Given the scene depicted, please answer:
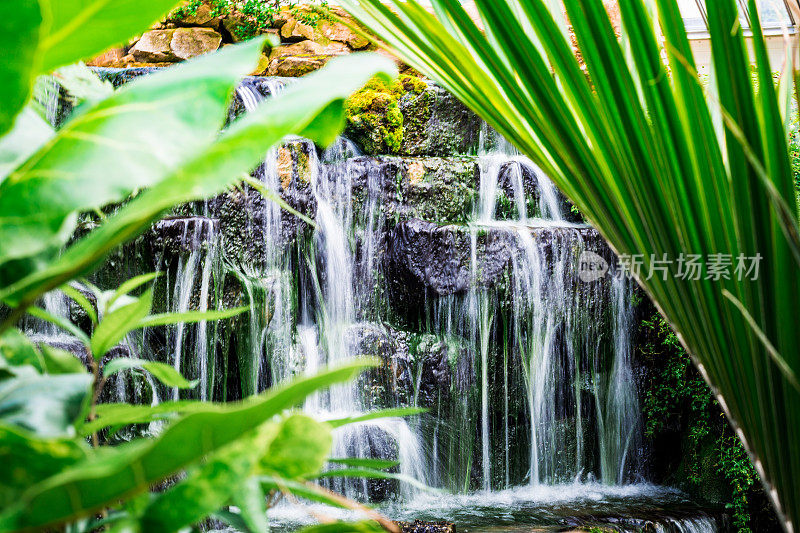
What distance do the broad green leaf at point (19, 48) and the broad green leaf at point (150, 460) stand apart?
0.58 feet

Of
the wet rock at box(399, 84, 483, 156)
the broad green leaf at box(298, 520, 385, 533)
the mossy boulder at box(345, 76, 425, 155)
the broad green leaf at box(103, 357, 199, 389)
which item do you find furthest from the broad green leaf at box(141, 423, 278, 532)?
the wet rock at box(399, 84, 483, 156)

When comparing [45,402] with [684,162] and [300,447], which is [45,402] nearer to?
[300,447]

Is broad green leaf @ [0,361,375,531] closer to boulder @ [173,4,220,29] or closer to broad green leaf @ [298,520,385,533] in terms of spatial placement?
broad green leaf @ [298,520,385,533]

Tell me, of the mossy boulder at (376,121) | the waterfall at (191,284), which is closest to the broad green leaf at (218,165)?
the waterfall at (191,284)

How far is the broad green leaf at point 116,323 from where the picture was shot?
563mm

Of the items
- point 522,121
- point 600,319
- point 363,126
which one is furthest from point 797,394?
point 363,126

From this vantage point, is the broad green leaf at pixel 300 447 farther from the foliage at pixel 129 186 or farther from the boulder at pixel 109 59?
the boulder at pixel 109 59

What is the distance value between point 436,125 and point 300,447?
6862mm

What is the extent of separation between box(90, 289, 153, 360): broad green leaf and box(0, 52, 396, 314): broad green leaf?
0.81 ft

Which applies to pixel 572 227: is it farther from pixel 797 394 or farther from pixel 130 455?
pixel 130 455

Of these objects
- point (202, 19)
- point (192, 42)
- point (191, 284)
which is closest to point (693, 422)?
point (191, 284)

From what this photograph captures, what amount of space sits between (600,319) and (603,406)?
2.63ft

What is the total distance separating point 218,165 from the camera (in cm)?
28

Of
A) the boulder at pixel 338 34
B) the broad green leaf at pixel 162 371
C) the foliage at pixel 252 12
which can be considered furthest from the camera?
the boulder at pixel 338 34
